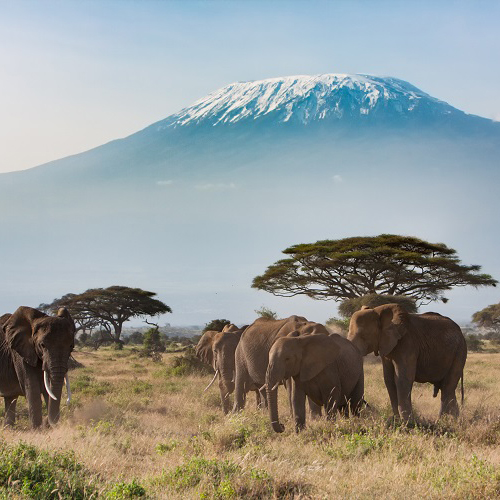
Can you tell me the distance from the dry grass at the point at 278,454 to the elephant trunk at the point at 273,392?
16cm

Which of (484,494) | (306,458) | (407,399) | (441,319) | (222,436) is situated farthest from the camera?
(441,319)

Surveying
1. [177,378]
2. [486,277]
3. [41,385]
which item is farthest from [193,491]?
[486,277]

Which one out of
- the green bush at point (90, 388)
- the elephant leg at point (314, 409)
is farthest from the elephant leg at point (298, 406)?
the green bush at point (90, 388)

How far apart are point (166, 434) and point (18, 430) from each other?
8.88 ft

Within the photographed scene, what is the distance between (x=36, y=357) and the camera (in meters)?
12.6

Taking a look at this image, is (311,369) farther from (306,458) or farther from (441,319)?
(441,319)

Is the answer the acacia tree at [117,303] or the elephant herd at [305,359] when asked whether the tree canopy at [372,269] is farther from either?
the elephant herd at [305,359]

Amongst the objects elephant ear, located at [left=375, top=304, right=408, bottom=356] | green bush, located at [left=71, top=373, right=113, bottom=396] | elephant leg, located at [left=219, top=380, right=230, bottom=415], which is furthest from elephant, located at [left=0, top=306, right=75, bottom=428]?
green bush, located at [left=71, top=373, right=113, bottom=396]

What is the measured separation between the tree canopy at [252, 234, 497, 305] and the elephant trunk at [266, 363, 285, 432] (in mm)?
32824

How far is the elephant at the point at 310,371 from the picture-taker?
460 inches

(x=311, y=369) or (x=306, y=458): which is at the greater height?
(x=311, y=369)

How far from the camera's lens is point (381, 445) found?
10.7m

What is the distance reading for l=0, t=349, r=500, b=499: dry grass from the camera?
27.4 ft

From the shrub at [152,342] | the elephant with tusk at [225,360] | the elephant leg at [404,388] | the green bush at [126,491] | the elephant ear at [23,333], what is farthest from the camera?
the shrub at [152,342]
